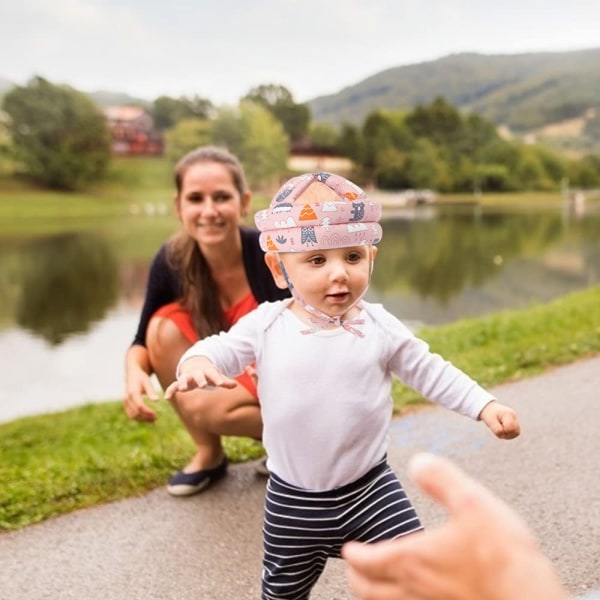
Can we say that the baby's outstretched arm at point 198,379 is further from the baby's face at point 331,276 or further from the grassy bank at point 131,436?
the grassy bank at point 131,436

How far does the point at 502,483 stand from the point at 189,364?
177 centimetres

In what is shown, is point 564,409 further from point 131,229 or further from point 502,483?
point 131,229

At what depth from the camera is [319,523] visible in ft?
5.62

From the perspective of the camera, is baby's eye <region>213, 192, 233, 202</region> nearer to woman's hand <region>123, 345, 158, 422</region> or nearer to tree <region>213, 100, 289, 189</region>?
woman's hand <region>123, 345, 158, 422</region>

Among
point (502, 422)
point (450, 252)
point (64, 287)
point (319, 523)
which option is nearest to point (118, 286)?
point (64, 287)

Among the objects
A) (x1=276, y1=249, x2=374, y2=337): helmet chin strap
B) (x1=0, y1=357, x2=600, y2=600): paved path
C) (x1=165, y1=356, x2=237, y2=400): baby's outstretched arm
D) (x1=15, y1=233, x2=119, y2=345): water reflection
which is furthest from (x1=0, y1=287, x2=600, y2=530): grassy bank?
(x1=15, y1=233, x2=119, y2=345): water reflection

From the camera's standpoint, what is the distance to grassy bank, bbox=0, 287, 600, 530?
9.79 ft

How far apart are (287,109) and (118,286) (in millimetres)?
50865

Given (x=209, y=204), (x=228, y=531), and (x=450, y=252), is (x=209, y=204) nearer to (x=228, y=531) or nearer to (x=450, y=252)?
(x=228, y=531)

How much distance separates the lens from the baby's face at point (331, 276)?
1.67 m

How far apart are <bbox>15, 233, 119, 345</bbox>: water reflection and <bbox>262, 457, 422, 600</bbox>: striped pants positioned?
9.89 meters

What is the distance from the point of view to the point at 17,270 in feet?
66.7

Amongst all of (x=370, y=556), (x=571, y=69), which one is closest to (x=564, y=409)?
(x=370, y=556)

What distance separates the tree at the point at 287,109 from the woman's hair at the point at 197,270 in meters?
61.7
